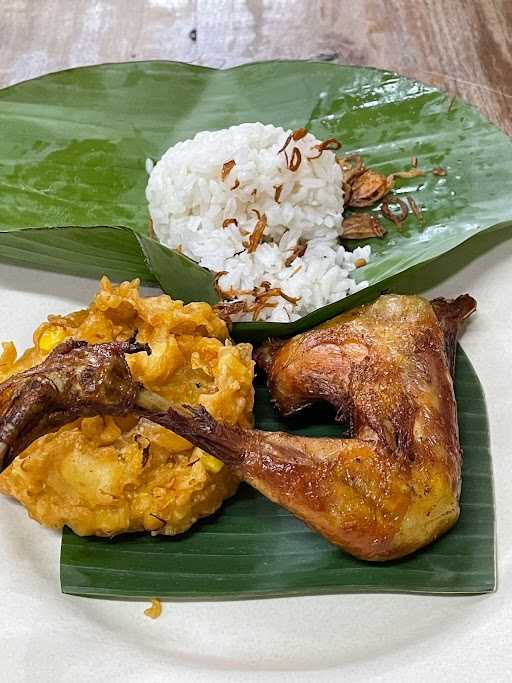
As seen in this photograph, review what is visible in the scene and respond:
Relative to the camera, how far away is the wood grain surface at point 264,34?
16.0 ft

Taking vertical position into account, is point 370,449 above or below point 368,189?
below

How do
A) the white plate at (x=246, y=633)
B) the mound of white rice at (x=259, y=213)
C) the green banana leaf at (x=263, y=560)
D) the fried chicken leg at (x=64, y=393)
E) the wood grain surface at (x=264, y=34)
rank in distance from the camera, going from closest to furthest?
the fried chicken leg at (x=64, y=393), the white plate at (x=246, y=633), the green banana leaf at (x=263, y=560), the mound of white rice at (x=259, y=213), the wood grain surface at (x=264, y=34)

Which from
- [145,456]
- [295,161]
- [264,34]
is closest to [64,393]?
[145,456]

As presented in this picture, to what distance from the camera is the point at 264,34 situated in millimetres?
5145

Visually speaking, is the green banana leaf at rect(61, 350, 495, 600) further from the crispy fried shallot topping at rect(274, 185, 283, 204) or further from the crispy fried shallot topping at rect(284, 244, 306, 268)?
the crispy fried shallot topping at rect(274, 185, 283, 204)

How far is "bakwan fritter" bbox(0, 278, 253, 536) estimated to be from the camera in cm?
264

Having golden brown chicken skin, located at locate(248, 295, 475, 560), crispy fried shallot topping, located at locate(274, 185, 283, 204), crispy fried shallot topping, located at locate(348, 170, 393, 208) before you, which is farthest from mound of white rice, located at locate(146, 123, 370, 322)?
golden brown chicken skin, located at locate(248, 295, 475, 560)

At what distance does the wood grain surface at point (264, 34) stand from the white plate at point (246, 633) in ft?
9.31

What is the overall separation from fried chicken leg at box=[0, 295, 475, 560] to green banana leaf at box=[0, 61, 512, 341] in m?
0.69

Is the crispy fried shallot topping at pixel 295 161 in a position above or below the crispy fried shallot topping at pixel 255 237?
above

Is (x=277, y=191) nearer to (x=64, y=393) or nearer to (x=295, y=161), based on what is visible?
(x=295, y=161)

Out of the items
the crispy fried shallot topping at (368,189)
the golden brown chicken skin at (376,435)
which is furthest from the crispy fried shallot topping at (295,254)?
the golden brown chicken skin at (376,435)

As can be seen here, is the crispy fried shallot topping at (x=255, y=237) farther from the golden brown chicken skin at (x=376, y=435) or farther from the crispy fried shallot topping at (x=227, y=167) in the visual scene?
the golden brown chicken skin at (x=376, y=435)

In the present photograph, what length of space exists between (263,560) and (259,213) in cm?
145
